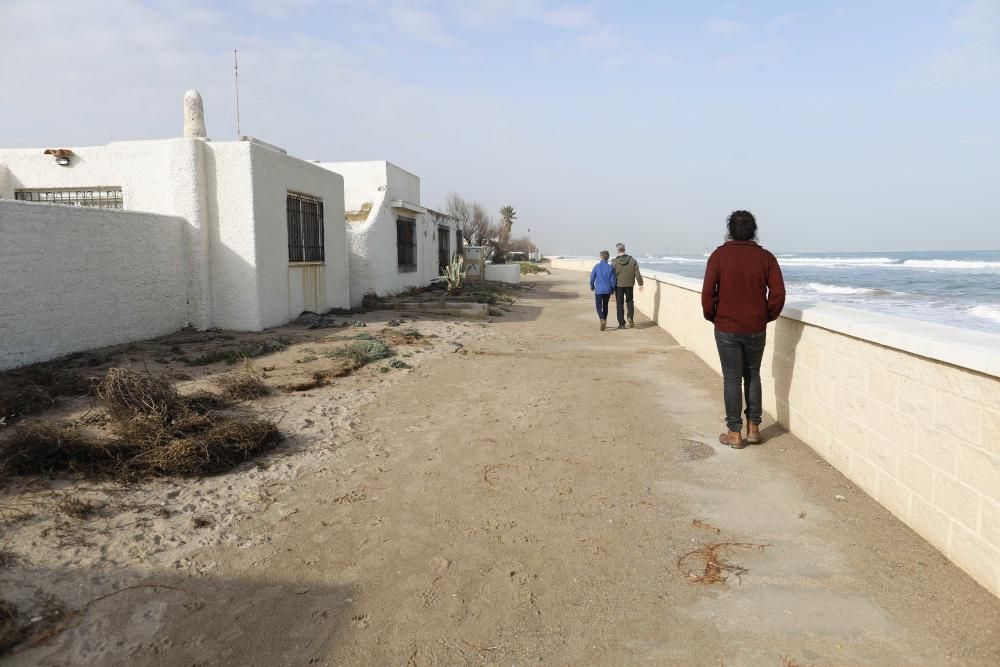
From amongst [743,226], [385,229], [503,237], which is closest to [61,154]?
[385,229]

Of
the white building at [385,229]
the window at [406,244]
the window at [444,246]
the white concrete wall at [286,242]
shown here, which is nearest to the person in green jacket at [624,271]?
the white concrete wall at [286,242]

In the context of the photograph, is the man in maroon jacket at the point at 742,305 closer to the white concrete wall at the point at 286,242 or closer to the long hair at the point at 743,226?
the long hair at the point at 743,226

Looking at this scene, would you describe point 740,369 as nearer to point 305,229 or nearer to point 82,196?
point 305,229

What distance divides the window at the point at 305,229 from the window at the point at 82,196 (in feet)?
9.35

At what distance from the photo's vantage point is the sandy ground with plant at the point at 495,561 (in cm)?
251

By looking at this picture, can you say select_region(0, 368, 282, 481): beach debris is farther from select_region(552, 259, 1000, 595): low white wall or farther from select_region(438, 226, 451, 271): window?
select_region(438, 226, 451, 271): window

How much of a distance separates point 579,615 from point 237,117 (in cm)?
1456

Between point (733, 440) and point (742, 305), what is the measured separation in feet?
3.65

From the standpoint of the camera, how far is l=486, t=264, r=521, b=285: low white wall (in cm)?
3061

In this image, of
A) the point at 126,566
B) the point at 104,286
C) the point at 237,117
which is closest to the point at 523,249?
the point at 237,117

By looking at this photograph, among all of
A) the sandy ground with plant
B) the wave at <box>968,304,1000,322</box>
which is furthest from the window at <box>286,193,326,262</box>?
the wave at <box>968,304,1000,322</box>

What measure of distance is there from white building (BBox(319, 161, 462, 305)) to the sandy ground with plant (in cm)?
1126

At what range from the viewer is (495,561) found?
10.5 ft

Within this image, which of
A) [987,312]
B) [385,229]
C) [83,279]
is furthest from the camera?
[987,312]
